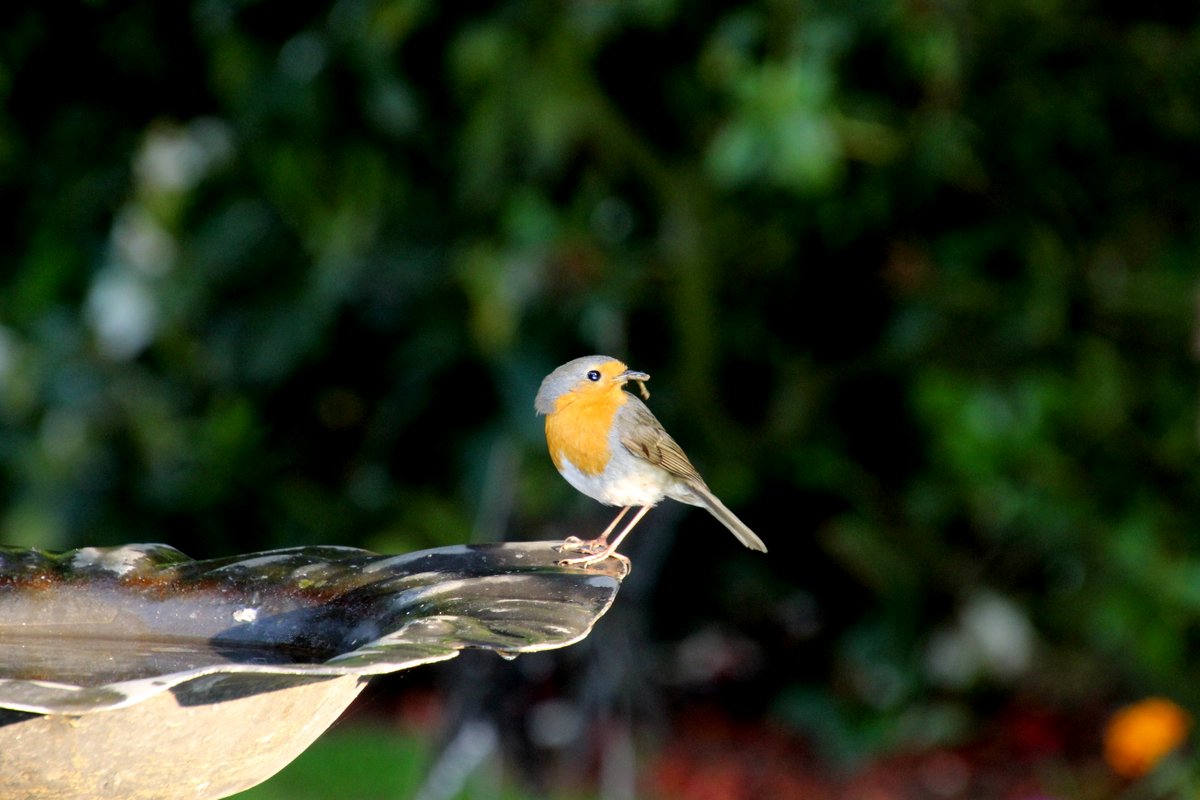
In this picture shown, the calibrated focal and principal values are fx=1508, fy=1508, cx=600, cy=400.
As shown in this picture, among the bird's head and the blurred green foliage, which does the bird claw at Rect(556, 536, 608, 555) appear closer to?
the bird's head

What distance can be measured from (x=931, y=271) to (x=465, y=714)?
188cm

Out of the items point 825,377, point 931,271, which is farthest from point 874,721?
point 931,271

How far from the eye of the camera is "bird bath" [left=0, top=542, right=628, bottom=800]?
164 centimetres

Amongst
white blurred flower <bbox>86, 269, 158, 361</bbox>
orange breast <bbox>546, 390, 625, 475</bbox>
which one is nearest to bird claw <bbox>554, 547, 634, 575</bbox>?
orange breast <bbox>546, 390, 625, 475</bbox>

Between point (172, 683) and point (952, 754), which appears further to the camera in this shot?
point (952, 754)

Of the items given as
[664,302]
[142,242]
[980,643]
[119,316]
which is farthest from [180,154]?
[980,643]

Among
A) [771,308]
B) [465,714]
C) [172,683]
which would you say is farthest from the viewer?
[771,308]

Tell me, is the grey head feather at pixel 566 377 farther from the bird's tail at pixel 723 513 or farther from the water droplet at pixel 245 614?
the water droplet at pixel 245 614

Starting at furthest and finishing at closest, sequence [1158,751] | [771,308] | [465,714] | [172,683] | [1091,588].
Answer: [771,308], [1091,588], [465,714], [1158,751], [172,683]

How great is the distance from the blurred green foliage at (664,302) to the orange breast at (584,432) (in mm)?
1777

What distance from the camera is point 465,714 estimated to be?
422cm

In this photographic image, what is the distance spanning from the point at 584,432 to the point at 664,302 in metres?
2.31

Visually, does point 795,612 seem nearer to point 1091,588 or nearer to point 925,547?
point 925,547

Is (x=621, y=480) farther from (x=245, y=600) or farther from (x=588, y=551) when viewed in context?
(x=245, y=600)
